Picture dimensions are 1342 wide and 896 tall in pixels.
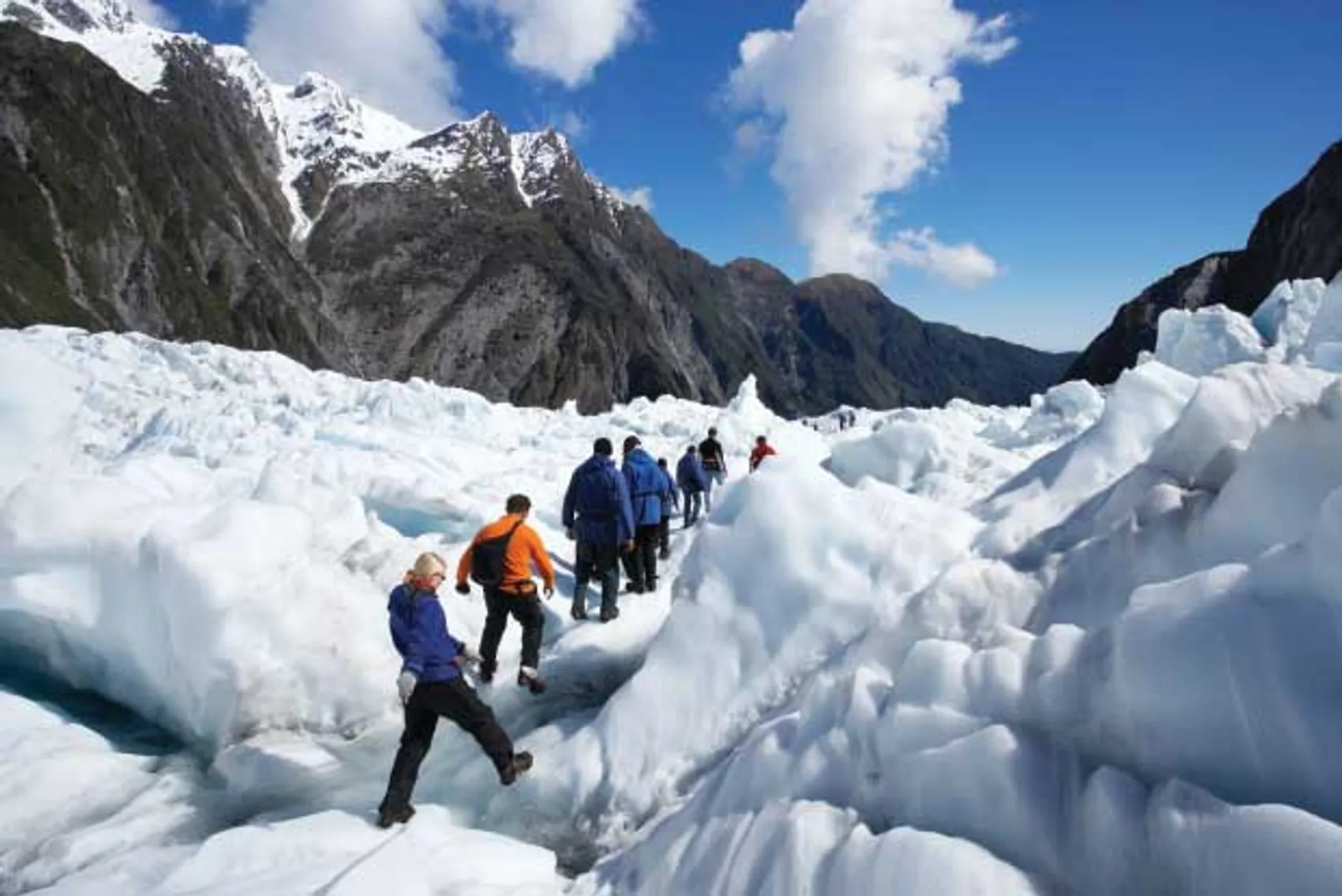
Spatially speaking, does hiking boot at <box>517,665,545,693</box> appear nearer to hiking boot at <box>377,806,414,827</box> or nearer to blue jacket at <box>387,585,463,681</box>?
blue jacket at <box>387,585,463,681</box>

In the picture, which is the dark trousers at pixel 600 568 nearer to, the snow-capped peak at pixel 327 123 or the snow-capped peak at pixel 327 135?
the snow-capped peak at pixel 327 135

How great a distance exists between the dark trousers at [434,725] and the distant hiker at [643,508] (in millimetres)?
3675

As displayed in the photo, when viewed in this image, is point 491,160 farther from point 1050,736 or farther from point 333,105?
point 1050,736

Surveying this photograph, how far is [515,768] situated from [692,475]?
8.77 metres

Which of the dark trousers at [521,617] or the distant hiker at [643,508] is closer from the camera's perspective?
the dark trousers at [521,617]

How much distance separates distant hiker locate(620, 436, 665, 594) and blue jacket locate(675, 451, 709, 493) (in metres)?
4.79

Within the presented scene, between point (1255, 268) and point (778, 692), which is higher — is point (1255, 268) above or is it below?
above

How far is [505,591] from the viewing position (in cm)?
676

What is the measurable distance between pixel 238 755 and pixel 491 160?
7050 inches

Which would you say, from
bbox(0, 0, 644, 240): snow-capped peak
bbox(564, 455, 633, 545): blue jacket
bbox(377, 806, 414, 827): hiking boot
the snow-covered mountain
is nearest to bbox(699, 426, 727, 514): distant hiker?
the snow-covered mountain

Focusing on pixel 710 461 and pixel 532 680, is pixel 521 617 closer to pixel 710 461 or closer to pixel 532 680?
pixel 532 680

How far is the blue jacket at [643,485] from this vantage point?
9156 millimetres

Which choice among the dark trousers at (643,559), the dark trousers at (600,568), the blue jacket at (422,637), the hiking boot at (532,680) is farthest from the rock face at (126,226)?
the blue jacket at (422,637)

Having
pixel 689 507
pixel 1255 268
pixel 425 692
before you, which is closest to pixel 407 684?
pixel 425 692
